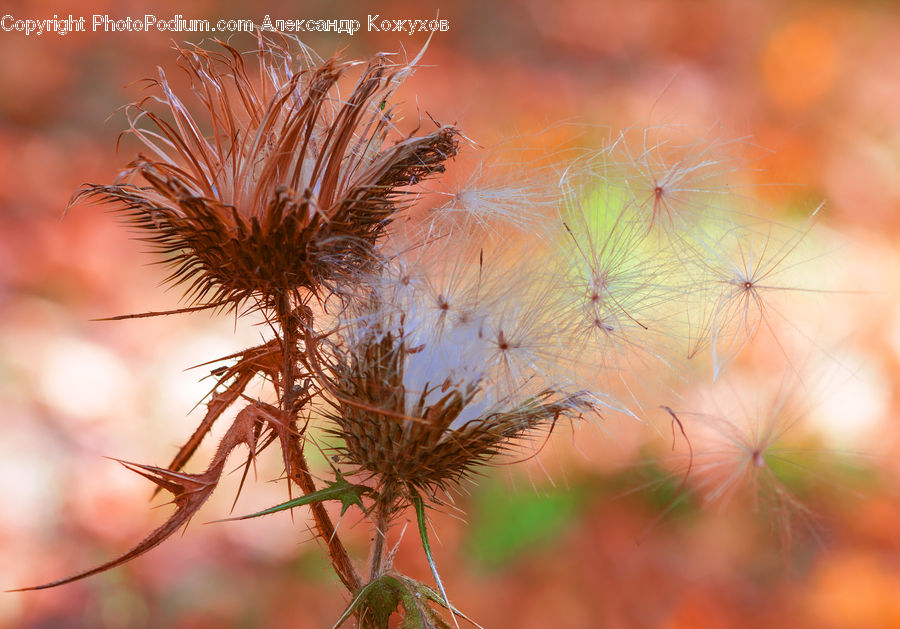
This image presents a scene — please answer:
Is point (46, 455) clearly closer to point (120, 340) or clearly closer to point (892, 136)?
point (120, 340)

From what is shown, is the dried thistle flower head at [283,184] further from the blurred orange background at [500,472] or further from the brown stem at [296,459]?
the blurred orange background at [500,472]

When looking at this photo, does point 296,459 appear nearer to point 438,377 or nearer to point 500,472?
point 438,377

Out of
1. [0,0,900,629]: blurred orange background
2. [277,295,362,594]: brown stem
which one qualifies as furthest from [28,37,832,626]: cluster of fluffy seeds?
[0,0,900,629]: blurred orange background

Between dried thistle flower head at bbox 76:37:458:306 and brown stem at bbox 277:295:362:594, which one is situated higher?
dried thistle flower head at bbox 76:37:458:306

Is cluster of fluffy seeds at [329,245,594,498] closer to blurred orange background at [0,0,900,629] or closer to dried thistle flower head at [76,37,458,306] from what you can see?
dried thistle flower head at [76,37,458,306]

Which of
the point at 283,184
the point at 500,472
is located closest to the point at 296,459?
the point at 283,184
